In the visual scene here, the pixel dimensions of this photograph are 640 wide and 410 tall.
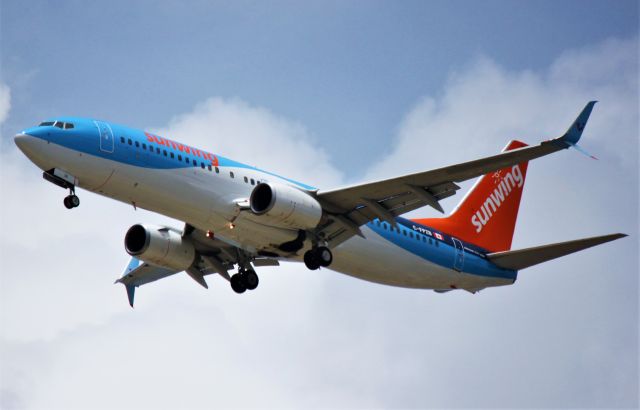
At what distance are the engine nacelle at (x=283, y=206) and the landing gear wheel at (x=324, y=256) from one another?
4.93ft

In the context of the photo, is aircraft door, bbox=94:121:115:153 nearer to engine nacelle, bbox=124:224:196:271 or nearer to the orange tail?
engine nacelle, bbox=124:224:196:271

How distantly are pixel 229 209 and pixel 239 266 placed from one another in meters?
6.20

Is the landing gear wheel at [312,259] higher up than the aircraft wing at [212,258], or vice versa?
the aircraft wing at [212,258]

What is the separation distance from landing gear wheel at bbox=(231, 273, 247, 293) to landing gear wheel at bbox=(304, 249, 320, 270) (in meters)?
4.28

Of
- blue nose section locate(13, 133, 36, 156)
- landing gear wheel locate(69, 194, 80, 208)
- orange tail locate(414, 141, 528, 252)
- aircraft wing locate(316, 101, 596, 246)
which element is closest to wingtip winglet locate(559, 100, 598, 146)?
aircraft wing locate(316, 101, 596, 246)

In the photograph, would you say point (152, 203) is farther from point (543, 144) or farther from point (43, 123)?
point (543, 144)

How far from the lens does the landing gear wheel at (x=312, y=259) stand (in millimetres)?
34562

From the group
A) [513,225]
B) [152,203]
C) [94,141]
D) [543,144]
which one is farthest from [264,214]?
[513,225]

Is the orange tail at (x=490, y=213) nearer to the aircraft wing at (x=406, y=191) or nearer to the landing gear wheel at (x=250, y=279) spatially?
the aircraft wing at (x=406, y=191)

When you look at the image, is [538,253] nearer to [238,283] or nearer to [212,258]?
[238,283]

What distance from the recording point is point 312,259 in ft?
114

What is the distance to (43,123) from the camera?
31.1 metres

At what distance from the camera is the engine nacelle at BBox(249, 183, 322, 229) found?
3238 centimetres

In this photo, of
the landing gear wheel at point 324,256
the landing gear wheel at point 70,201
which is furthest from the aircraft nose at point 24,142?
the landing gear wheel at point 324,256
